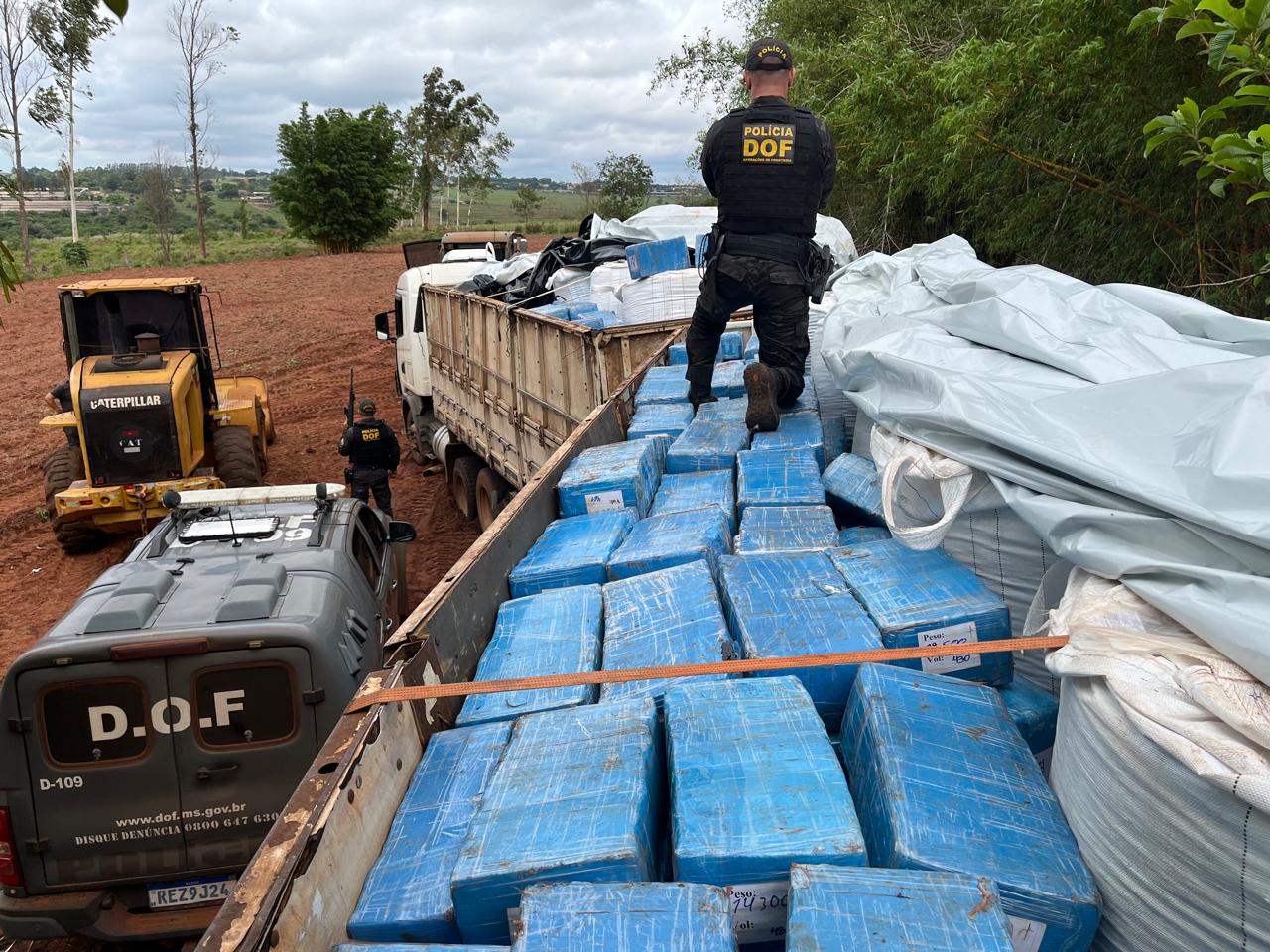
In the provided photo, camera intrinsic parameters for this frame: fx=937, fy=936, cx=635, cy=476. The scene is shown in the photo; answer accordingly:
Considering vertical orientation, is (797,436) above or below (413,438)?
above

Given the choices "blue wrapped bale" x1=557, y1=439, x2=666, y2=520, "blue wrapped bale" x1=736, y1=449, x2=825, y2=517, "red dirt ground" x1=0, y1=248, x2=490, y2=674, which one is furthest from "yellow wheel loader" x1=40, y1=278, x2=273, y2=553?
"blue wrapped bale" x1=736, y1=449, x2=825, y2=517

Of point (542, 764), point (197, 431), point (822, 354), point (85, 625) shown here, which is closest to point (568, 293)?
point (197, 431)

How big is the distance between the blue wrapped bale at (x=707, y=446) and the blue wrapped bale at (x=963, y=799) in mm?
2202

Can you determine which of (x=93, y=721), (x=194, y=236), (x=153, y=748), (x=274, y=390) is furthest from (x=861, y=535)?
(x=194, y=236)

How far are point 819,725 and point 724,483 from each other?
204cm

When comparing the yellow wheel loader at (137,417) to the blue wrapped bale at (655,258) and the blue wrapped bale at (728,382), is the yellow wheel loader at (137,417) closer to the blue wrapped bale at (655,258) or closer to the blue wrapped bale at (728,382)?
the blue wrapped bale at (655,258)

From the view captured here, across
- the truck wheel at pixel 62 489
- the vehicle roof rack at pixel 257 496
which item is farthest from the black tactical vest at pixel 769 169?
the truck wheel at pixel 62 489

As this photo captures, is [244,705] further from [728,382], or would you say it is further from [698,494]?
[728,382]

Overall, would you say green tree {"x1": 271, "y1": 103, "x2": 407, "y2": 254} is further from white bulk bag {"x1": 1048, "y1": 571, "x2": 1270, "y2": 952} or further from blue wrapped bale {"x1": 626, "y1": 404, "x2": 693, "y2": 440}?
white bulk bag {"x1": 1048, "y1": 571, "x2": 1270, "y2": 952}

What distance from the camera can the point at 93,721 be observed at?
3.58 m

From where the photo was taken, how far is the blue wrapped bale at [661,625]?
2.62 m

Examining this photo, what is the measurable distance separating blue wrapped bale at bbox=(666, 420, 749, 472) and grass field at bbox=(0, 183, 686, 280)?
980 inches

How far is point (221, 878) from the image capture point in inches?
148

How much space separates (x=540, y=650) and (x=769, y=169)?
300cm
